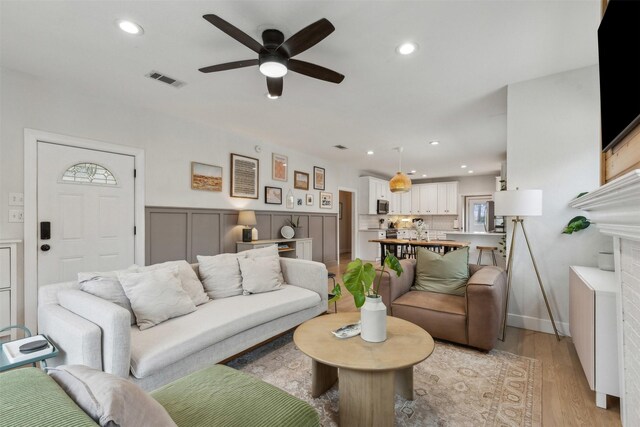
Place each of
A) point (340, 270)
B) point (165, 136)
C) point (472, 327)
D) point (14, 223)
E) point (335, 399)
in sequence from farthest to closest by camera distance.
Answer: point (340, 270), point (165, 136), point (14, 223), point (472, 327), point (335, 399)

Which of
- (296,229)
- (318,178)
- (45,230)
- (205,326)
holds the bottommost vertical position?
(205,326)

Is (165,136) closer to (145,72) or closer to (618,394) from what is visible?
(145,72)

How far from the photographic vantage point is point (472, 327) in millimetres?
2463

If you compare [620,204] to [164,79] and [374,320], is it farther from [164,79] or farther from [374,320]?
[164,79]

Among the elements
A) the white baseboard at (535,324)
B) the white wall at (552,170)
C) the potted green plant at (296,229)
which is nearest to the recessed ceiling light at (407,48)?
the white wall at (552,170)

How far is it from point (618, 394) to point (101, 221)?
4.62m

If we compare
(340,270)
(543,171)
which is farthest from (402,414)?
(340,270)

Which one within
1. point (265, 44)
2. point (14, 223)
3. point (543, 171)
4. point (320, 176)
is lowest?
point (14, 223)

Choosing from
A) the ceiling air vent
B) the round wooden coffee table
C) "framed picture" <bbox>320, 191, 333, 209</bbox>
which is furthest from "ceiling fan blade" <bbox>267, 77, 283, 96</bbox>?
"framed picture" <bbox>320, 191, 333, 209</bbox>

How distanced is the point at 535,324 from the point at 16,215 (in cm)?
517

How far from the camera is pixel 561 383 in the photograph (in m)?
2.06

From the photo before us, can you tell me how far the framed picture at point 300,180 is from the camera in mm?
5945


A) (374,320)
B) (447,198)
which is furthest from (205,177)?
(447,198)

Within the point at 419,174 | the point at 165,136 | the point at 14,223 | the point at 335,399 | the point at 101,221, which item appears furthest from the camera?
the point at 419,174
